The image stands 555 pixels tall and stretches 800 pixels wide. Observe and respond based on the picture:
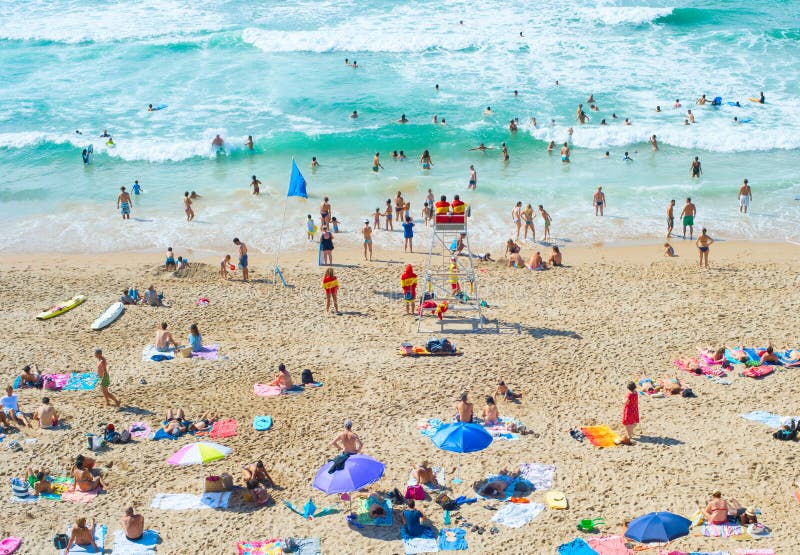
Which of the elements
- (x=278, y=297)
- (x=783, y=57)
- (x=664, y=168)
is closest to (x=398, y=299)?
(x=278, y=297)

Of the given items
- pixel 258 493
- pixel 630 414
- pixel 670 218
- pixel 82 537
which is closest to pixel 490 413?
pixel 630 414

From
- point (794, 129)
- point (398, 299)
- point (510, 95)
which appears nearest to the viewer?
point (398, 299)

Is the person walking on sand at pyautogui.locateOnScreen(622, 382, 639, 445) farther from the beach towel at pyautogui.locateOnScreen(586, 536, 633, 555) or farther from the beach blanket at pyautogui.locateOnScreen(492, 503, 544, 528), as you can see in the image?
the beach towel at pyautogui.locateOnScreen(586, 536, 633, 555)

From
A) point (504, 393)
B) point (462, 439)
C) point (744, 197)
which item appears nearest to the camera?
point (462, 439)

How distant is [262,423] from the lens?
15.0 metres

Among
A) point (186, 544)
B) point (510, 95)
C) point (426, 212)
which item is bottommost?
point (186, 544)

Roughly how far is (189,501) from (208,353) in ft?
16.6

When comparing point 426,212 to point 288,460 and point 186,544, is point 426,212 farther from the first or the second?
point 186,544

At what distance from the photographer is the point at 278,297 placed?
67.2 feet

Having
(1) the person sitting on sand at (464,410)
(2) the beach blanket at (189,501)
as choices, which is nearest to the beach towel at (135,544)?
(2) the beach blanket at (189,501)

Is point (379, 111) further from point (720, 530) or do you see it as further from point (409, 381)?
point (720, 530)

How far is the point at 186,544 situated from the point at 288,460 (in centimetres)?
237

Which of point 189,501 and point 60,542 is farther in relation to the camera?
point 189,501

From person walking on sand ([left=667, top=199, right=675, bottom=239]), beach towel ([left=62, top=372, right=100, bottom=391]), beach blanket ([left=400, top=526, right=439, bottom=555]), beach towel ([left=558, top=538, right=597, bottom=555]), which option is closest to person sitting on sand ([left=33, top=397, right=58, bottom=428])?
beach towel ([left=62, top=372, right=100, bottom=391])
